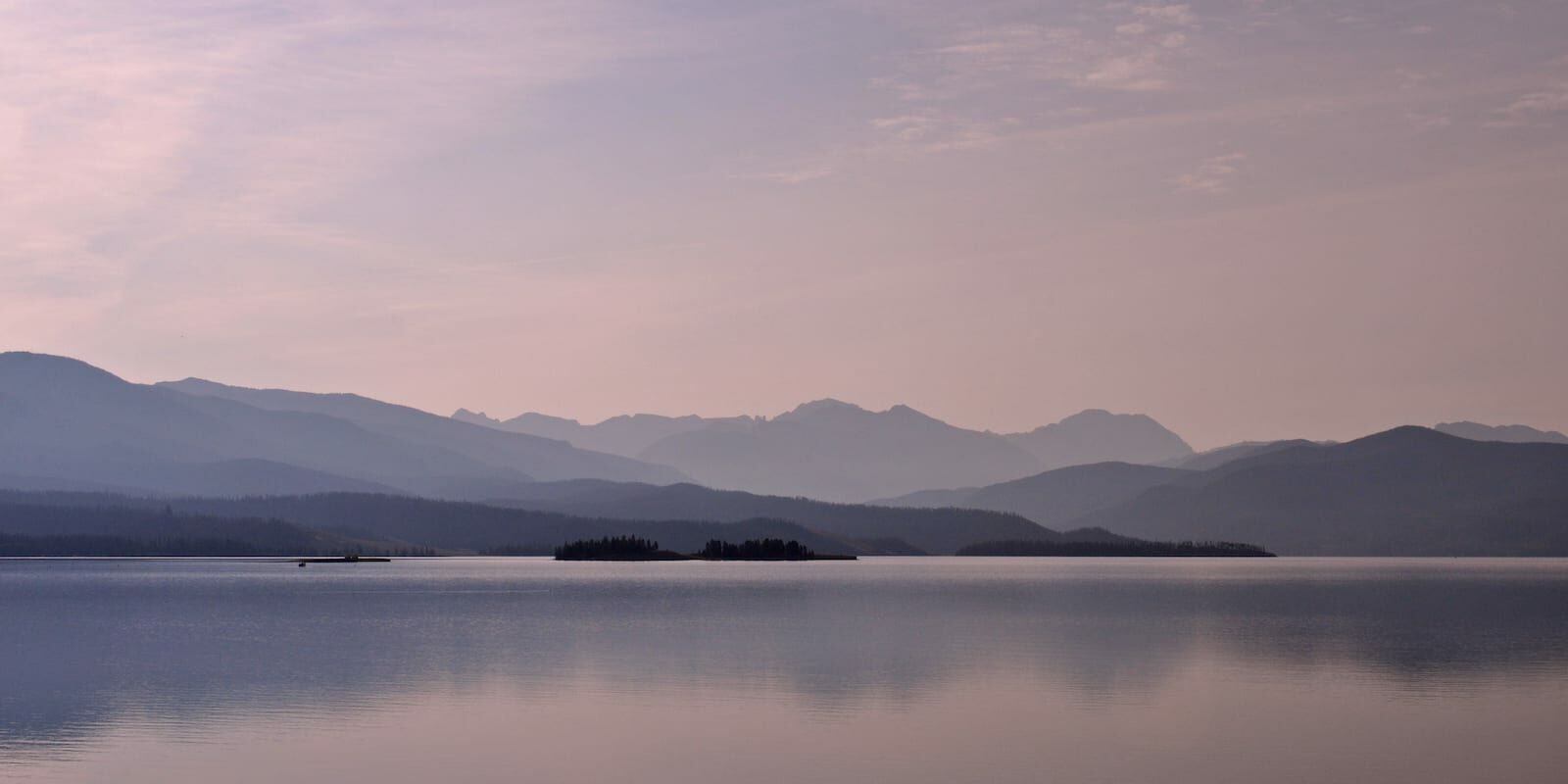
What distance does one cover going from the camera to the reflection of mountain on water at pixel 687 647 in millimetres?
69562

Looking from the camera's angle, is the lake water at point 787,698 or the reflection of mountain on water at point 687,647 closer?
the lake water at point 787,698

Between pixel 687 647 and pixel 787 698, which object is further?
pixel 687 647

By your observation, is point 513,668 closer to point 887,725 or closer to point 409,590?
point 887,725

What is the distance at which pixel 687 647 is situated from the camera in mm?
93250

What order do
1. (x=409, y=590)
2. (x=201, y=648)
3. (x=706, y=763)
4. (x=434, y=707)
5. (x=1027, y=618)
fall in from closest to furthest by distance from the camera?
(x=706, y=763) → (x=434, y=707) → (x=201, y=648) → (x=1027, y=618) → (x=409, y=590)

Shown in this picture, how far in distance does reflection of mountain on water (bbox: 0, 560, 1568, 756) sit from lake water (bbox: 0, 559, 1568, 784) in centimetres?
39

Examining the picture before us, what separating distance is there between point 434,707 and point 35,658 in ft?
115

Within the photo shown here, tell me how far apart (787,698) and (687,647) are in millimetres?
27434

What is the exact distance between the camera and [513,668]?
80.1m

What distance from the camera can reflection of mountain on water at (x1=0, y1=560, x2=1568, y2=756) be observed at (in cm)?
6956

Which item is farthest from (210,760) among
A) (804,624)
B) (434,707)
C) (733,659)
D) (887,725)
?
(804,624)

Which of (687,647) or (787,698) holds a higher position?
(687,647)

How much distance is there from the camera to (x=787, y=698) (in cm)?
6650

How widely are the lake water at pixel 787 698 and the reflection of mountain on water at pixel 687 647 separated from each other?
392 millimetres
